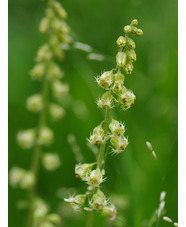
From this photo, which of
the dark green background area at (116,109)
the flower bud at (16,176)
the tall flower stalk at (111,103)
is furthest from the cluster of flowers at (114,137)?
the flower bud at (16,176)

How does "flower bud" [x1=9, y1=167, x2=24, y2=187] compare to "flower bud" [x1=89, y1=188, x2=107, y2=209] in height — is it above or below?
above

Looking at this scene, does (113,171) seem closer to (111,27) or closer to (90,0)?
(111,27)

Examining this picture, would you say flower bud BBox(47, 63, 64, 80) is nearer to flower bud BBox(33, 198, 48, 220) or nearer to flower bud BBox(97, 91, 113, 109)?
flower bud BBox(33, 198, 48, 220)

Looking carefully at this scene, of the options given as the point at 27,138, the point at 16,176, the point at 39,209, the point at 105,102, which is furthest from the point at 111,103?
the point at 16,176

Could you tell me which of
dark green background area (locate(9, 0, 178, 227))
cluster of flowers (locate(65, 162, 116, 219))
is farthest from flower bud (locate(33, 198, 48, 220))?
cluster of flowers (locate(65, 162, 116, 219))

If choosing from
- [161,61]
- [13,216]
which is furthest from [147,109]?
[13,216]

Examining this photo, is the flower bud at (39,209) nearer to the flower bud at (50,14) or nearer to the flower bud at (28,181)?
the flower bud at (28,181)

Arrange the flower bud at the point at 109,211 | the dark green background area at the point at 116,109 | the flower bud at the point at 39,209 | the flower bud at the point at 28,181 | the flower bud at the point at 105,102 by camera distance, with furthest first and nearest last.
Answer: the dark green background area at the point at 116,109 < the flower bud at the point at 28,181 < the flower bud at the point at 39,209 < the flower bud at the point at 109,211 < the flower bud at the point at 105,102

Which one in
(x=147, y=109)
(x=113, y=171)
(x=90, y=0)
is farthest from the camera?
(x=90, y=0)

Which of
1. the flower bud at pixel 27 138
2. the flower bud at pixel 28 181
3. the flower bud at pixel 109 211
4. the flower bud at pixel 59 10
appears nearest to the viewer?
the flower bud at pixel 109 211
